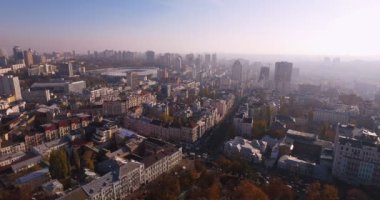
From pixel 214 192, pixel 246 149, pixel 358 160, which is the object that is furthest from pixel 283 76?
pixel 214 192

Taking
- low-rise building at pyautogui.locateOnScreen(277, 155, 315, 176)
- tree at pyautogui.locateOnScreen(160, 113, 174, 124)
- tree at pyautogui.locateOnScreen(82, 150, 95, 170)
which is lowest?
low-rise building at pyautogui.locateOnScreen(277, 155, 315, 176)

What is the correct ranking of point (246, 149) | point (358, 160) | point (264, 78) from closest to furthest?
1. point (358, 160)
2. point (246, 149)
3. point (264, 78)

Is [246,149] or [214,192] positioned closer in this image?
[214,192]

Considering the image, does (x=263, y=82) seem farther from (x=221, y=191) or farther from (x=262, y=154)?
(x=221, y=191)

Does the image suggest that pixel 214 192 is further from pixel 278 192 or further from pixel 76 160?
pixel 76 160

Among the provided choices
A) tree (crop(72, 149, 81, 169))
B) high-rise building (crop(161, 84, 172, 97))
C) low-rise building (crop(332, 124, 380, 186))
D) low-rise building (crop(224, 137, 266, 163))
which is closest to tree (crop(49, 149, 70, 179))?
tree (crop(72, 149, 81, 169))

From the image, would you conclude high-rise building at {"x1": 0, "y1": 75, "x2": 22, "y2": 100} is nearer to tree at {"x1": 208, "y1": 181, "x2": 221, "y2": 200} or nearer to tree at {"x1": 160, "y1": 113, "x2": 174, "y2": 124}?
tree at {"x1": 160, "y1": 113, "x2": 174, "y2": 124}

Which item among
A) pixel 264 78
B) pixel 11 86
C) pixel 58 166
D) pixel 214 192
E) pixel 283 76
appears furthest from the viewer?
pixel 264 78
